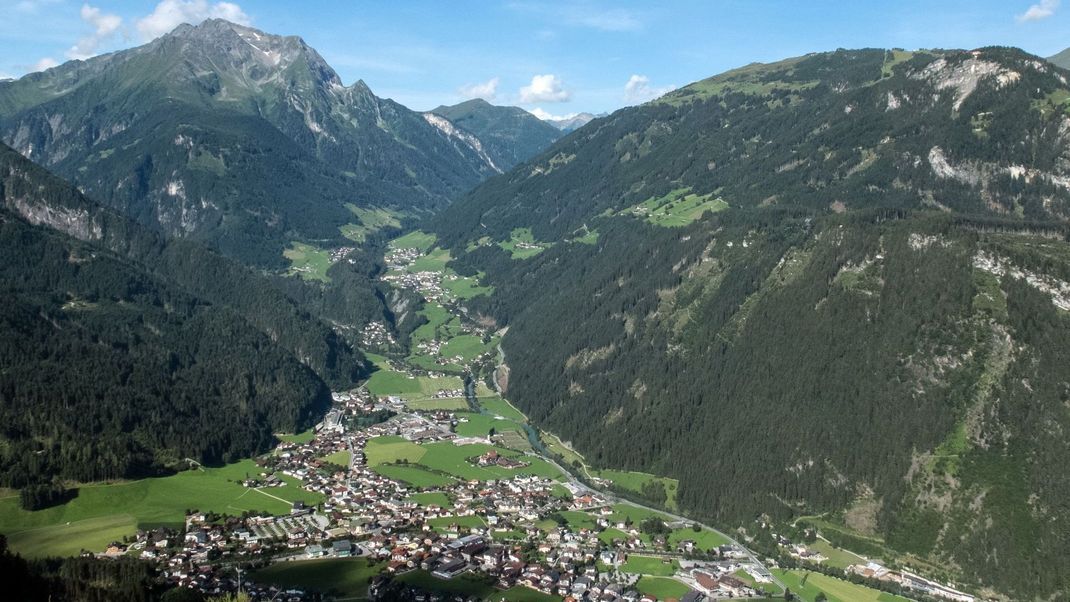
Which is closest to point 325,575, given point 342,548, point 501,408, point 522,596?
point 342,548

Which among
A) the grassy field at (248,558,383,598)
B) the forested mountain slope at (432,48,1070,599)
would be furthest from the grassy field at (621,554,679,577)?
the grassy field at (248,558,383,598)

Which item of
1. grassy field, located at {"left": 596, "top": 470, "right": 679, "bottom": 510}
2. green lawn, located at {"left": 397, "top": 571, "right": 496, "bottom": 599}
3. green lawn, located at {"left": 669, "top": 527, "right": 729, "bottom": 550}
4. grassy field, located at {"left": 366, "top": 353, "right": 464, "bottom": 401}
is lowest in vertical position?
green lawn, located at {"left": 397, "top": 571, "right": 496, "bottom": 599}

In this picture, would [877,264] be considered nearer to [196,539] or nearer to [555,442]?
[555,442]

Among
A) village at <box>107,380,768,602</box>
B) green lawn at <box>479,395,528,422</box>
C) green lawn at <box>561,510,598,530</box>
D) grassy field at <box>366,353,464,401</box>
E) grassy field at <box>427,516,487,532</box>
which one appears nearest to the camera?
village at <box>107,380,768,602</box>

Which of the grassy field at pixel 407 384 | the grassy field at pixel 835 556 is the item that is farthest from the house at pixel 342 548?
the grassy field at pixel 407 384

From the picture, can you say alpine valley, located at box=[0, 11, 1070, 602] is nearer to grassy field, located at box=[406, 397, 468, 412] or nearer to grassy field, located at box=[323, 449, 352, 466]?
grassy field, located at box=[323, 449, 352, 466]

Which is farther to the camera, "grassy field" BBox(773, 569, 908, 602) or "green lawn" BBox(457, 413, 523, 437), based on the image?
"green lawn" BBox(457, 413, 523, 437)

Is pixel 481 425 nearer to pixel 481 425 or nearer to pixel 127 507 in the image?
pixel 481 425

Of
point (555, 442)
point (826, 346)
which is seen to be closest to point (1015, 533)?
point (826, 346)
